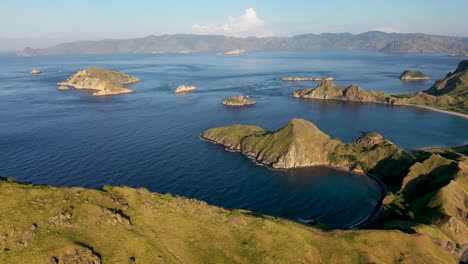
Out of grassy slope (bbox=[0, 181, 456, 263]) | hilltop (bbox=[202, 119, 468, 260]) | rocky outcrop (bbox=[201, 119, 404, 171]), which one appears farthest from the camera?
rocky outcrop (bbox=[201, 119, 404, 171])

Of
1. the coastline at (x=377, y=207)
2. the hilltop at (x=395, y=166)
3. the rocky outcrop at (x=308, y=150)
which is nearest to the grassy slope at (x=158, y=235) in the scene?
the hilltop at (x=395, y=166)

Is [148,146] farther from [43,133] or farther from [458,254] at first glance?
[458,254]

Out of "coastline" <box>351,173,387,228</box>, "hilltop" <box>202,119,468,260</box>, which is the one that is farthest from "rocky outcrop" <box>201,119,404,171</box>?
"coastline" <box>351,173,387,228</box>

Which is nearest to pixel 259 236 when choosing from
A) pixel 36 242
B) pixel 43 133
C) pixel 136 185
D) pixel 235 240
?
pixel 235 240

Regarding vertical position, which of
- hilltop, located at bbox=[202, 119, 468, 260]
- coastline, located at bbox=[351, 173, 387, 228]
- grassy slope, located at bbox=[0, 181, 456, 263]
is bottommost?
coastline, located at bbox=[351, 173, 387, 228]

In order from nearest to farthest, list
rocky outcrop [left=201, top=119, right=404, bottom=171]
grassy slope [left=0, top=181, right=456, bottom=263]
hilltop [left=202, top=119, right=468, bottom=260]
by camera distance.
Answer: grassy slope [left=0, top=181, right=456, bottom=263]
hilltop [left=202, top=119, right=468, bottom=260]
rocky outcrop [left=201, top=119, right=404, bottom=171]

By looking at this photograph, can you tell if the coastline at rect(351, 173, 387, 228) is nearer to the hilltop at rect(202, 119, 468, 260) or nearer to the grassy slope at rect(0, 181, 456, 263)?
the hilltop at rect(202, 119, 468, 260)

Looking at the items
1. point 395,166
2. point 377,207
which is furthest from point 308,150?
point 377,207
